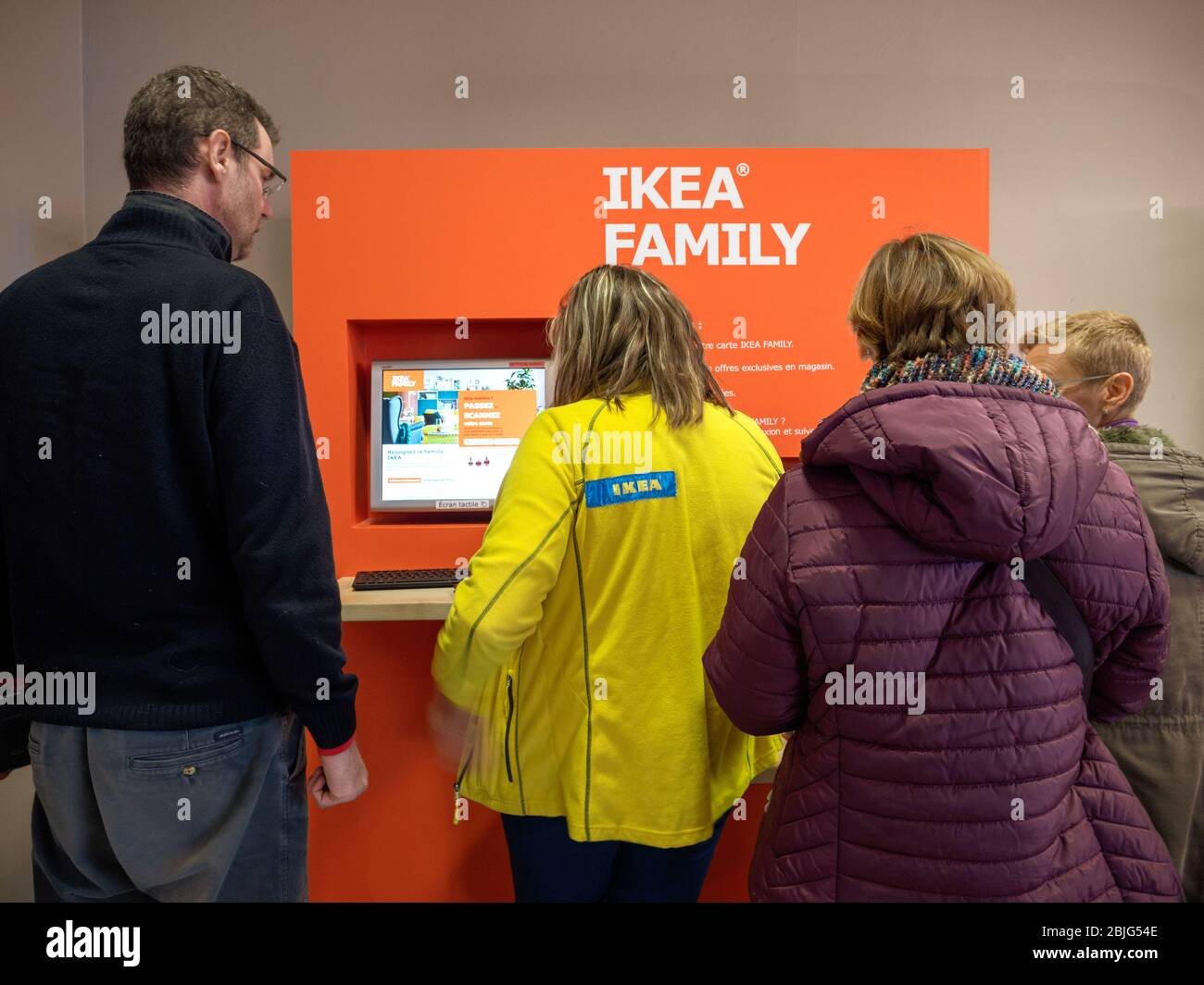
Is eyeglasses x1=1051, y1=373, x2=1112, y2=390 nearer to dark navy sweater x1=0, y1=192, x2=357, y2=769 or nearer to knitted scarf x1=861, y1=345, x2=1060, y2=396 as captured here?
knitted scarf x1=861, y1=345, x2=1060, y2=396

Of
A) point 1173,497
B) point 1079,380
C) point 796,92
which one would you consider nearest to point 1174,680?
point 1173,497

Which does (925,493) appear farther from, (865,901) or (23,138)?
(23,138)

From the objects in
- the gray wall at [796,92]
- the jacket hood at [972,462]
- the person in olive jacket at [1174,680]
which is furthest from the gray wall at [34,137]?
the person in olive jacket at [1174,680]

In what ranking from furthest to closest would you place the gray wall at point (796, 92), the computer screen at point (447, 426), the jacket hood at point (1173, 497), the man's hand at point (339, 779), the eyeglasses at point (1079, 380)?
the gray wall at point (796, 92), the computer screen at point (447, 426), the eyeglasses at point (1079, 380), the jacket hood at point (1173, 497), the man's hand at point (339, 779)

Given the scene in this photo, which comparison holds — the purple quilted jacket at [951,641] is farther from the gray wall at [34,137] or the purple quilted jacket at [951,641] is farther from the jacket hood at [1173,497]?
the gray wall at [34,137]

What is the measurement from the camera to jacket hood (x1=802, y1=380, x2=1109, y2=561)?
90 cm

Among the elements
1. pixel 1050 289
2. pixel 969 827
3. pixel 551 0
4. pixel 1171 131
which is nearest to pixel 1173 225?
pixel 1171 131

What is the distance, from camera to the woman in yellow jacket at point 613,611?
1.26m

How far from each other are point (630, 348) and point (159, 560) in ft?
2.55

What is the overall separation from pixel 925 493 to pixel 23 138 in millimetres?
2825

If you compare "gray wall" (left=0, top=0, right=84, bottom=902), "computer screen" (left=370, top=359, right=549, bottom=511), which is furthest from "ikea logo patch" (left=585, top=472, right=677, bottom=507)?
"gray wall" (left=0, top=0, right=84, bottom=902)

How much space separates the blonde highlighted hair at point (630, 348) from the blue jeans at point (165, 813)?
728 millimetres

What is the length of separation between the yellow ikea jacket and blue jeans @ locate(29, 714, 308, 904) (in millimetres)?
324

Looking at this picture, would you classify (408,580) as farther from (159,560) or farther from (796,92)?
(796,92)
